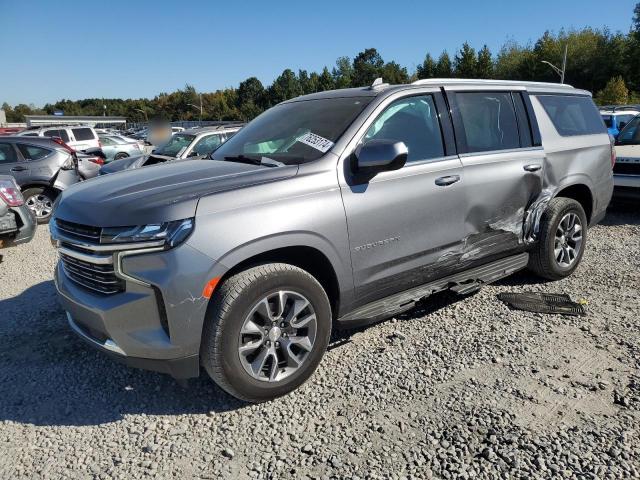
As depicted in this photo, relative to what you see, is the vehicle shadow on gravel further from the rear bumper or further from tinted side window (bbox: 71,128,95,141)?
tinted side window (bbox: 71,128,95,141)

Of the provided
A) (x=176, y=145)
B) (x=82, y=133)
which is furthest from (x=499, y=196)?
(x=82, y=133)

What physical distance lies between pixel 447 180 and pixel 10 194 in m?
5.75

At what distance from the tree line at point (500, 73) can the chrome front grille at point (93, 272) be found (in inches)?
1038

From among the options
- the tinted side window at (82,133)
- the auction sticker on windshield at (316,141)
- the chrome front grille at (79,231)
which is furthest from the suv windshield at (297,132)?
the tinted side window at (82,133)

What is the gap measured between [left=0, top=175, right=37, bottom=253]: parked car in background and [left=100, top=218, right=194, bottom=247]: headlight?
15.3 feet

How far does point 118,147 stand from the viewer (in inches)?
859

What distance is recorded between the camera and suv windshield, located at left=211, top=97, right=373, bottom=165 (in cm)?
333

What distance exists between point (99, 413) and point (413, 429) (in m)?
1.88

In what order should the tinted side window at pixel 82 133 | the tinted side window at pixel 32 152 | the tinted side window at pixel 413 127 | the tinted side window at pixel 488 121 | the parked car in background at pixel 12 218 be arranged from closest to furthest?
the tinted side window at pixel 413 127 < the tinted side window at pixel 488 121 < the parked car in background at pixel 12 218 < the tinted side window at pixel 32 152 < the tinted side window at pixel 82 133

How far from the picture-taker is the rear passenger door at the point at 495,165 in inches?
152

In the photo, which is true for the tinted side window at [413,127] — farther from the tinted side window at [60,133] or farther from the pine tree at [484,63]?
the pine tree at [484,63]

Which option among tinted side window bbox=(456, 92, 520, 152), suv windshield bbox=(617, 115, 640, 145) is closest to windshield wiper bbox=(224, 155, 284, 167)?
tinted side window bbox=(456, 92, 520, 152)

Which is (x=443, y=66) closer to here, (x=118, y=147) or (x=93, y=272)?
(x=118, y=147)

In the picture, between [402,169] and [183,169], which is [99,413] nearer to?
[183,169]
